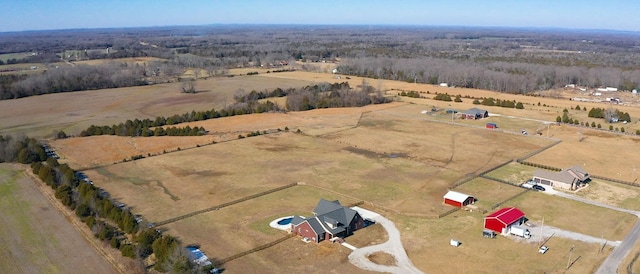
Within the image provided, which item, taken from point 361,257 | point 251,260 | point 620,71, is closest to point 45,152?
point 251,260

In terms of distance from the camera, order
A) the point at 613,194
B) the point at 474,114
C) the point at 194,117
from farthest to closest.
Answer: the point at 474,114 < the point at 194,117 < the point at 613,194

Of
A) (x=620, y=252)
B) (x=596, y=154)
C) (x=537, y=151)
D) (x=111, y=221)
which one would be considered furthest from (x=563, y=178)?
(x=111, y=221)

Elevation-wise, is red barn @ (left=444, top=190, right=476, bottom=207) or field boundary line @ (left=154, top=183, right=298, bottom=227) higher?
red barn @ (left=444, top=190, right=476, bottom=207)

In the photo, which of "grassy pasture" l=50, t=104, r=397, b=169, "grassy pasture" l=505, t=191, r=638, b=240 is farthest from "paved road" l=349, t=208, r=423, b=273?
"grassy pasture" l=50, t=104, r=397, b=169

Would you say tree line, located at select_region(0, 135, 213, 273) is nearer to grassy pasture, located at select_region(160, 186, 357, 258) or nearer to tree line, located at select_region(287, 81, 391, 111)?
grassy pasture, located at select_region(160, 186, 357, 258)

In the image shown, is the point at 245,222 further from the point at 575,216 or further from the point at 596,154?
the point at 596,154

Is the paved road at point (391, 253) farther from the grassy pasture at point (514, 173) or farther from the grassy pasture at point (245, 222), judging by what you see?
the grassy pasture at point (514, 173)

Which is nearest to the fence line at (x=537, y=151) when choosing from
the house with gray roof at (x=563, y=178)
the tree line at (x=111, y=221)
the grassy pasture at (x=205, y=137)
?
the house with gray roof at (x=563, y=178)
